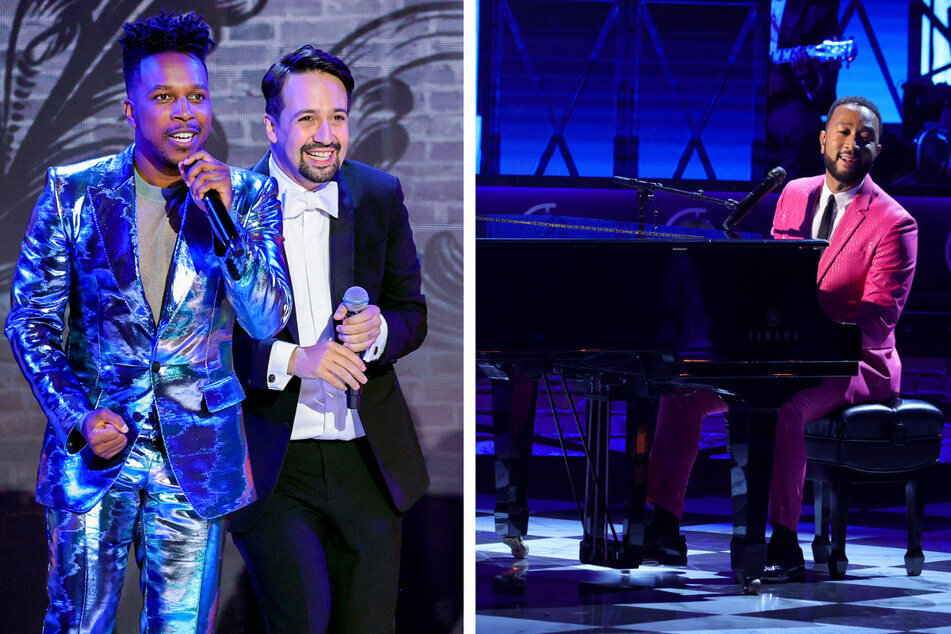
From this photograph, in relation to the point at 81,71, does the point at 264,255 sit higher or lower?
lower

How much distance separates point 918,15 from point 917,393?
2.26 meters

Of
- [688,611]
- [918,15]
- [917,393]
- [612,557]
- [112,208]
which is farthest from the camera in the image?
[918,15]

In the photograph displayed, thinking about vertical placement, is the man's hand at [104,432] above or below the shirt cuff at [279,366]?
below

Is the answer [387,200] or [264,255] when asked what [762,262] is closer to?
[387,200]

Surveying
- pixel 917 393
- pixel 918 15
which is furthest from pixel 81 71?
pixel 918 15

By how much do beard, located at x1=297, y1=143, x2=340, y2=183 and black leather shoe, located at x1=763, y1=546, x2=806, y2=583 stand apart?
288 cm

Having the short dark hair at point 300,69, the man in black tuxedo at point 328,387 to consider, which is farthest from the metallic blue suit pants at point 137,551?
the short dark hair at point 300,69

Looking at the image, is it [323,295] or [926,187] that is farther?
[926,187]

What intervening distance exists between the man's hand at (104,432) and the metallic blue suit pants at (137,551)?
91 mm

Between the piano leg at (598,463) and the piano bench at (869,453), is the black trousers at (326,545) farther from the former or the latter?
the piano bench at (869,453)

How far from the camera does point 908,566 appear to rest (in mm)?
5047

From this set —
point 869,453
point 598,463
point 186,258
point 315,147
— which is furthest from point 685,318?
point 186,258

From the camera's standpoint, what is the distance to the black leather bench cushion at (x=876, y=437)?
Result: 4887 millimetres

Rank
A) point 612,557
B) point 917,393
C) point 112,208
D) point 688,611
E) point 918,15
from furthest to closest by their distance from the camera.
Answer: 1. point 918,15
2. point 917,393
3. point 612,557
4. point 688,611
5. point 112,208
